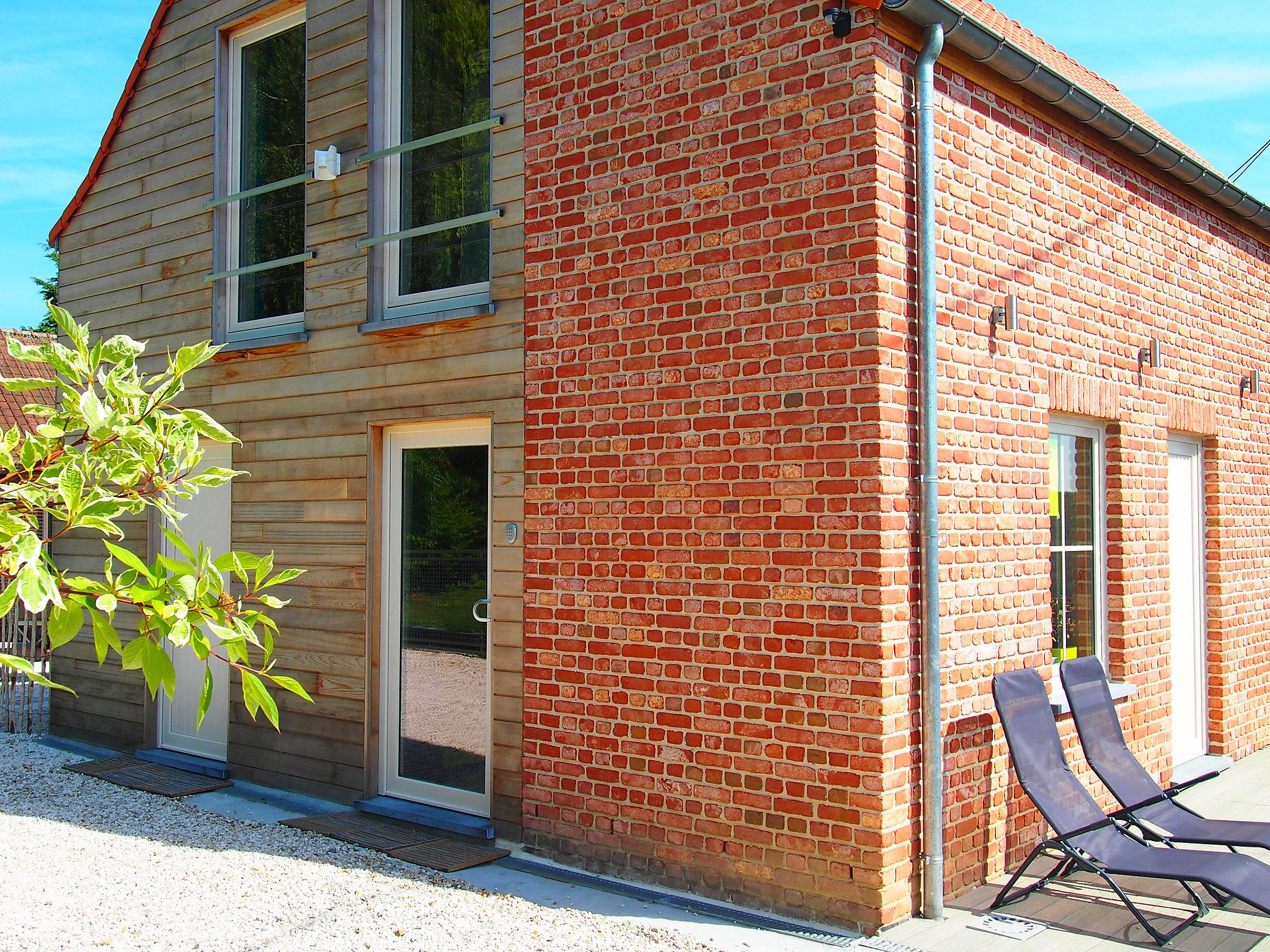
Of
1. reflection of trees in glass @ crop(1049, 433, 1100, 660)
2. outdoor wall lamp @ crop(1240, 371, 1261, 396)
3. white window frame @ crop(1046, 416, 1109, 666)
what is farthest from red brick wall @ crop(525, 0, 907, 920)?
outdoor wall lamp @ crop(1240, 371, 1261, 396)

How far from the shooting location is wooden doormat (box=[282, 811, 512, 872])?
568 centimetres

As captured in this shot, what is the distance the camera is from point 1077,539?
6.30m

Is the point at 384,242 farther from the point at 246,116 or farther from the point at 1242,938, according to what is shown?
the point at 1242,938

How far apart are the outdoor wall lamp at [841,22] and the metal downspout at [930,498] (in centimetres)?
41

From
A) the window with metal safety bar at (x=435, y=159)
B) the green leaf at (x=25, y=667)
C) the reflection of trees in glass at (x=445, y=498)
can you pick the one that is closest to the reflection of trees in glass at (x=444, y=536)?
the reflection of trees in glass at (x=445, y=498)

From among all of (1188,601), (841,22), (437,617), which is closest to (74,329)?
(841,22)

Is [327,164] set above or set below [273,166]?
below

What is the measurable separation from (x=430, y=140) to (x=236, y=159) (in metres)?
2.49

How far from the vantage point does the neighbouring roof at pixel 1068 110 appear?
4.84 metres

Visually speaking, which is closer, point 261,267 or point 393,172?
point 393,172

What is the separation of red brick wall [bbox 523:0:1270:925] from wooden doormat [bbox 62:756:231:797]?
10.2 ft

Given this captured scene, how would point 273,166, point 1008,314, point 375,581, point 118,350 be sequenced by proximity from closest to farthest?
point 118,350
point 1008,314
point 375,581
point 273,166

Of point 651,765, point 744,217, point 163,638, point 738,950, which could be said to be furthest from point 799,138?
point 163,638

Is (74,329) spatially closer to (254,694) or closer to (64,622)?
(64,622)
